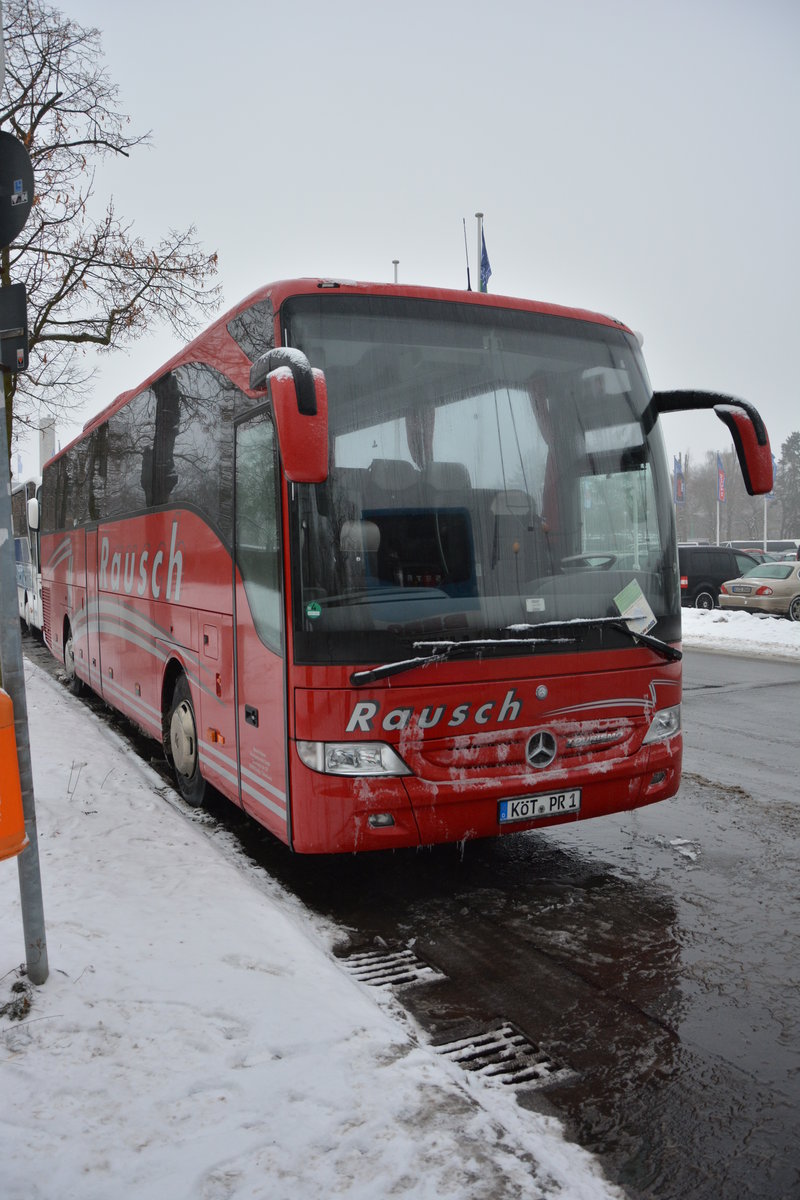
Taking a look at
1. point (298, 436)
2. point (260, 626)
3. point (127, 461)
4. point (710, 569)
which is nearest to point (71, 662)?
point (127, 461)

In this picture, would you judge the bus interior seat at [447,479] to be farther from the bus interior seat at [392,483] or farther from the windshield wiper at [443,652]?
the windshield wiper at [443,652]

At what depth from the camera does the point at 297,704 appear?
4.73m

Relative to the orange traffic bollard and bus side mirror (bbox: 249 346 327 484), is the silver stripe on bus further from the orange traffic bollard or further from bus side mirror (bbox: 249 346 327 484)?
the orange traffic bollard

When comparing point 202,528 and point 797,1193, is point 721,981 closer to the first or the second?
point 797,1193

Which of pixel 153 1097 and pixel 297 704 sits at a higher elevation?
pixel 297 704

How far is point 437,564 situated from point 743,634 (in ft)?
55.2

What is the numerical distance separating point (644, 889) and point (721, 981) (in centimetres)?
117

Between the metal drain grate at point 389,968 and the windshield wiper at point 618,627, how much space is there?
64.7 inches

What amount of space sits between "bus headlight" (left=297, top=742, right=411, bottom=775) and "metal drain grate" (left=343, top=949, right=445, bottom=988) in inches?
32.6

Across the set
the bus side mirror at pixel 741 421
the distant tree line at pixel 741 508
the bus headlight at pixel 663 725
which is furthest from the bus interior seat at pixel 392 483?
the distant tree line at pixel 741 508

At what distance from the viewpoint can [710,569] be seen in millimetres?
27953

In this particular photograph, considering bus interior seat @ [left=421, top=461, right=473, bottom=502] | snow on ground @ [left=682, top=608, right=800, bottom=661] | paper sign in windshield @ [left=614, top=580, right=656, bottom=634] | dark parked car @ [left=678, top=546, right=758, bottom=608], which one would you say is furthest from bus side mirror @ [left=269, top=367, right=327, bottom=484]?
dark parked car @ [left=678, top=546, right=758, bottom=608]

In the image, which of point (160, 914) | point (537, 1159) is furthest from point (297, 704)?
point (537, 1159)

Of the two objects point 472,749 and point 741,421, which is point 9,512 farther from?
point 741,421
